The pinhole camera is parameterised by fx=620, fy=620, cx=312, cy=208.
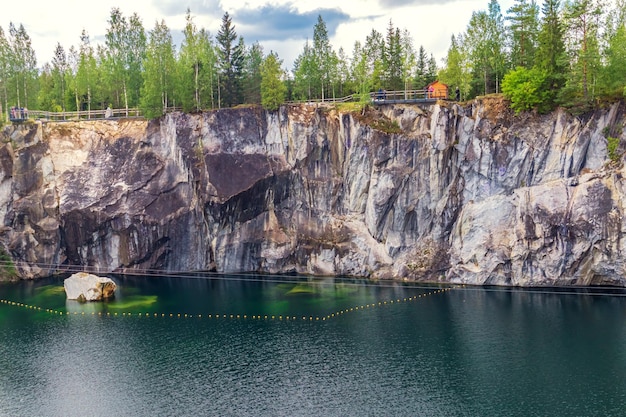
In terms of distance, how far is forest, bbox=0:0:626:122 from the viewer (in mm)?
78000

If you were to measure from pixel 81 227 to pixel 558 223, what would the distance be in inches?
2674

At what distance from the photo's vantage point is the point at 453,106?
275 ft

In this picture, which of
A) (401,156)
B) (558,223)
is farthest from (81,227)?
(558,223)

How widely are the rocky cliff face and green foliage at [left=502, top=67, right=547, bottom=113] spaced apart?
69.8 inches

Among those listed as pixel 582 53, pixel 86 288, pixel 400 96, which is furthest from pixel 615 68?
pixel 86 288

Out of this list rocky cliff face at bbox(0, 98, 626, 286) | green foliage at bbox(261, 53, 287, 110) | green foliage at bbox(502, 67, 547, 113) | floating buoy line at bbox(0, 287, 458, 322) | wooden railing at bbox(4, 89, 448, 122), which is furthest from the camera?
green foliage at bbox(261, 53, 287, 110)

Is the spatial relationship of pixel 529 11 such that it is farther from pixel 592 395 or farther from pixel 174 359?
pixel 174 359

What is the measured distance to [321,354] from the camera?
2361 inches

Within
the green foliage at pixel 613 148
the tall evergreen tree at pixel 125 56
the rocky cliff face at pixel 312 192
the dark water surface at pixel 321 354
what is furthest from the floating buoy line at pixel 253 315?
the tall evergreen tree at pixel 125 56

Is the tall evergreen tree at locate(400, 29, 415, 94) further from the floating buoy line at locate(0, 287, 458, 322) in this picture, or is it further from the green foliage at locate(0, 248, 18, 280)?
the green foliage at locate(0, 248, 18, 280)

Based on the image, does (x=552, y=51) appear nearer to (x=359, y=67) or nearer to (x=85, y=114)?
(x=359, y=67)

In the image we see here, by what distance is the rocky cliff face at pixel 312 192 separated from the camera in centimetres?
7850

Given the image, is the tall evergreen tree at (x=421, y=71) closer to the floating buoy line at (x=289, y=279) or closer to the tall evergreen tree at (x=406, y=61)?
the tall evergreen tree at (x=406, y=61)

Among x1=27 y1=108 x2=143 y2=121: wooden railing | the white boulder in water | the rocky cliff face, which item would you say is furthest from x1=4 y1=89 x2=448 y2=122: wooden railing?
the white boulder in water
